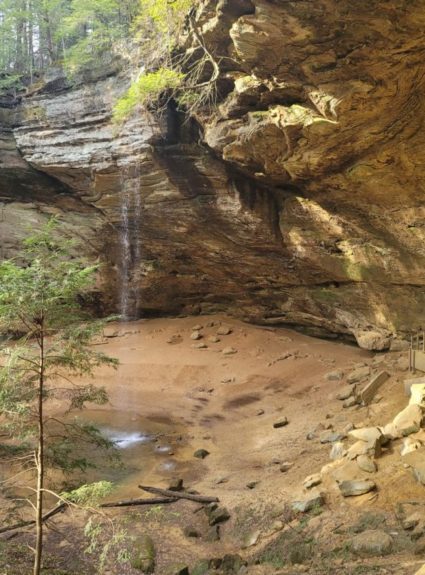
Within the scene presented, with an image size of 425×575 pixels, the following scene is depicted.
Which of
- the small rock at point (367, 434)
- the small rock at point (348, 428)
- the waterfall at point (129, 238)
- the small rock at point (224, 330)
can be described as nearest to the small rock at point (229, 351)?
the small rock at point (224, 330)

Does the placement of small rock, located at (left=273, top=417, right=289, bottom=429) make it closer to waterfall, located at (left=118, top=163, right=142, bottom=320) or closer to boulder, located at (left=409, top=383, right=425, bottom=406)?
boulder, located at (left=409, top=383, right=425, bottom=406)

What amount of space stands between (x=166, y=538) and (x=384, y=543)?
3.68 meters

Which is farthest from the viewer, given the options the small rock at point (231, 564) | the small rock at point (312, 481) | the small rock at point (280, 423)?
the small rock at point (280, 423)

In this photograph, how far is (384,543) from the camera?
19.0 feet

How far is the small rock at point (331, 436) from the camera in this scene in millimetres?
9666

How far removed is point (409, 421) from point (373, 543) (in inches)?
125

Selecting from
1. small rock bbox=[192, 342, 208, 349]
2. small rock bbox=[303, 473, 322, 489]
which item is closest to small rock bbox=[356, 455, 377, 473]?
small rock bbox=[303, 473, 322, 489]

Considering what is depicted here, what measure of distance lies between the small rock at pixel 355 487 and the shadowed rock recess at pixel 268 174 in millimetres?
6638

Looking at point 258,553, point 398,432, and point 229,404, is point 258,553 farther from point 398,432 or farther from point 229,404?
point 229,404

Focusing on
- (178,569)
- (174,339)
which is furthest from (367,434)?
(174,339)

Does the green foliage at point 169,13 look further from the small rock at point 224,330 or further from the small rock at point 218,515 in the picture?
the small rock at point 224,330

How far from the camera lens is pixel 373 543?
19.1 feet

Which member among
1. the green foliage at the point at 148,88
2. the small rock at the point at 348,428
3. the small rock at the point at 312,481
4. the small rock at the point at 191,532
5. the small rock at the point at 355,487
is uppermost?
the green foliage at the point at 148,88

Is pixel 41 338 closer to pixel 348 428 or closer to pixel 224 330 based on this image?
pixel 348 428
